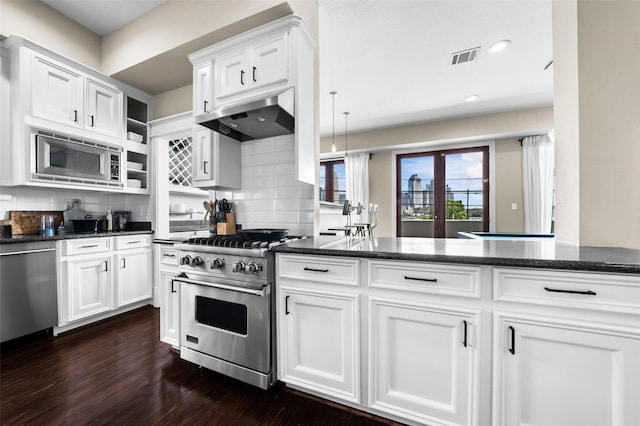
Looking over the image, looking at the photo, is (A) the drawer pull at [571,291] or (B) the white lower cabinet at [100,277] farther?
(B) the white lower cabinet at [100,277]

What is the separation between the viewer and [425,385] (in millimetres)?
1307

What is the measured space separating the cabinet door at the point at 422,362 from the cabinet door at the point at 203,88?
215 cm

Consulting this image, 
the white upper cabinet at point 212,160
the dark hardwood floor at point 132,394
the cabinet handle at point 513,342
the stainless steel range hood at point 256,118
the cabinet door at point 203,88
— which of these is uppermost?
the cabinet door at point 203,88

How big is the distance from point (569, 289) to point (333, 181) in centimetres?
601

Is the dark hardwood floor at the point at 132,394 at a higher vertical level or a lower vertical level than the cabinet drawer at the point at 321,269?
lower

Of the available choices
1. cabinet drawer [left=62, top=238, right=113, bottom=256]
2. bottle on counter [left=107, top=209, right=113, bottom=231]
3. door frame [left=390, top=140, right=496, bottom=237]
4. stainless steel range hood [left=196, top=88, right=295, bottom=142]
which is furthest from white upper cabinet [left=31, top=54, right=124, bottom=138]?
door frame [left=390, top=140, right=496, bottom=237]

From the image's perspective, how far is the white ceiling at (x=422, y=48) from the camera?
242 cm

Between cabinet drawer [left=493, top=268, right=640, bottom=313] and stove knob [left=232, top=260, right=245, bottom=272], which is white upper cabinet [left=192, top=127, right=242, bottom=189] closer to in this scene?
stove knob [left=232, top=260, right=245, bottom=272]

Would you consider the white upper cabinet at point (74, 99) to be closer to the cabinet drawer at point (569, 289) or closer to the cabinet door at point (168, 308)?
the cabinet door at point (168, 308)

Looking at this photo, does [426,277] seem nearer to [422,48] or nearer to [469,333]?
[469,333]

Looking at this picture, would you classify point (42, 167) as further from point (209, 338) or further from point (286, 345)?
point (286, 345)

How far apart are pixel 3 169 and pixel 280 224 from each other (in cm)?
256

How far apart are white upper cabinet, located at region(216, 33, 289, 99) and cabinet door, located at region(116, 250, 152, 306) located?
84.8 inches

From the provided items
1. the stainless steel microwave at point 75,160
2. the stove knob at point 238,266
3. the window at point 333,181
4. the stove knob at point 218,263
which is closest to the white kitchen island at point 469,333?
the stove knob at point 238,266
